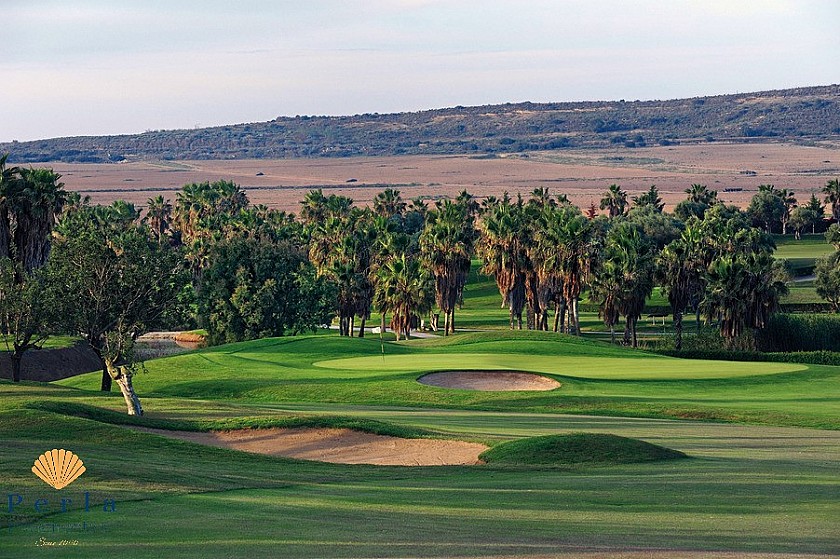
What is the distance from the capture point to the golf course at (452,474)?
54.2 feet

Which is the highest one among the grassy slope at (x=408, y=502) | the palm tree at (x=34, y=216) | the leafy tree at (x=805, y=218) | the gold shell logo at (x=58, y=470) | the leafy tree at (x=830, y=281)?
the palm tree at (x=34, y=216)

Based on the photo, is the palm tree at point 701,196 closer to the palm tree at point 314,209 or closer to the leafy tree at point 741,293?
the palm tree at point 314,209

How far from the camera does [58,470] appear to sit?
18.8m

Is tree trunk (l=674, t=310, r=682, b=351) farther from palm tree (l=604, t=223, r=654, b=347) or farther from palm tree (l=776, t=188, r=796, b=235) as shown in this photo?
palm tree (l=776, t=188, r=796, b=235)

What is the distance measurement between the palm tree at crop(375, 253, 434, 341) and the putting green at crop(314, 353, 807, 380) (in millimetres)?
24822

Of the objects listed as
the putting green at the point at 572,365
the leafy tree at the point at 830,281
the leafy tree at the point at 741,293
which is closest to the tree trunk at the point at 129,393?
the putting green at the point at 572,365

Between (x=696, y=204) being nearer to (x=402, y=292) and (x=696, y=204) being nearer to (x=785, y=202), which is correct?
(x=785, y=202)

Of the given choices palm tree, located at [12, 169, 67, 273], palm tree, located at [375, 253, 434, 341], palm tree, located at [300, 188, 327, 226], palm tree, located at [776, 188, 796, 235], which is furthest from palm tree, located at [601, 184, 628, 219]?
palm tree, located at [12, 169, 67, 273]

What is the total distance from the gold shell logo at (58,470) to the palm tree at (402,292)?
62.8 m

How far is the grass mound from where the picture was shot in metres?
26.2

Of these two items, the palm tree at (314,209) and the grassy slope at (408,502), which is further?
the palm tree at (314,209)

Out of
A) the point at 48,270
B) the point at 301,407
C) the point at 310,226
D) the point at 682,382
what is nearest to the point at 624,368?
the point at 682,382

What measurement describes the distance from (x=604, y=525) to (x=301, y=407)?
22.3 metres

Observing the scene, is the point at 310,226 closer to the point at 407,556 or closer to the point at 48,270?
the point at 48,270
